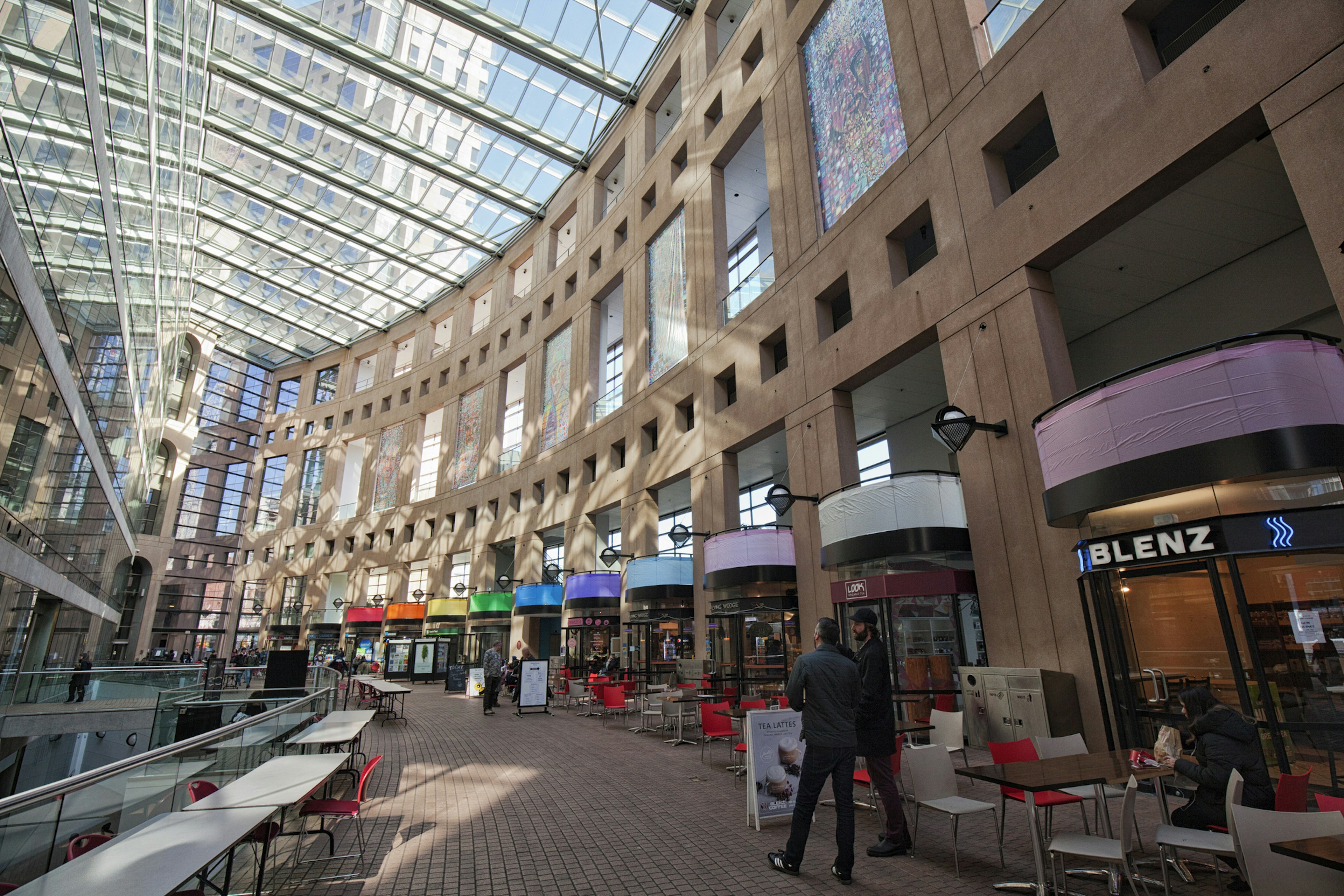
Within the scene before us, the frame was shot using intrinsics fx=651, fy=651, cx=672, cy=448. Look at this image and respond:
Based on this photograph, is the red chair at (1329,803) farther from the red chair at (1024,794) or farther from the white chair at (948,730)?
the white chair at (948,730)

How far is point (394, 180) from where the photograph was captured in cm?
3319

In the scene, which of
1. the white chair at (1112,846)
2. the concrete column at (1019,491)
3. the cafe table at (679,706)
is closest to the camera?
the white chair at (1112,846)

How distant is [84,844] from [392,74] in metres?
30.0

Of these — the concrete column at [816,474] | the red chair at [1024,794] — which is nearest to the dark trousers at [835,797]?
the red chair at [1024,794]

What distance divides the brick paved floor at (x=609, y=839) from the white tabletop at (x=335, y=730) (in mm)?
875

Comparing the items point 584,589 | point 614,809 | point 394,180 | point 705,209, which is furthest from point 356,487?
point 614,809

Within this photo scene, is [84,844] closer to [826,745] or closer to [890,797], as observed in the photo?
[826,745]

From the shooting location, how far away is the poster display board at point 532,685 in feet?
56.1

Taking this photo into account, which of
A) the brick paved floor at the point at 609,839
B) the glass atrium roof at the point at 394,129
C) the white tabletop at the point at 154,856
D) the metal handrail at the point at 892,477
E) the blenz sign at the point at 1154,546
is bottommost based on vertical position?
the brick paved floor at the point at 609,839

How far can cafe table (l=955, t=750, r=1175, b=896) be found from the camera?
4.27 m

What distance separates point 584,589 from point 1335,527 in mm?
18962

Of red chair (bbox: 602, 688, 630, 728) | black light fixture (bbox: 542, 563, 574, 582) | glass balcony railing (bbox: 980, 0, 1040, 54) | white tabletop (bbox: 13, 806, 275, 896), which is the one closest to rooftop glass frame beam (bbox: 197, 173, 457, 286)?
black light fixture (bbox: 542, 563, 574, 582)

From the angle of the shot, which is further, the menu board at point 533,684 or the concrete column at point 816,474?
the menu board at point 533,684

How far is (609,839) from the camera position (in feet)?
20.2
